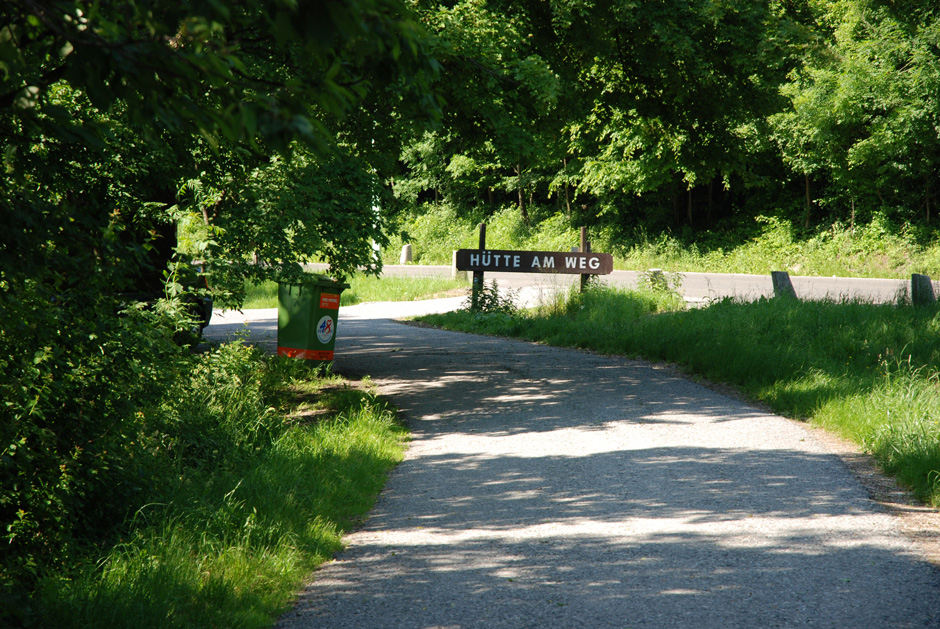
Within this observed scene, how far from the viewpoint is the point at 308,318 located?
368 inches

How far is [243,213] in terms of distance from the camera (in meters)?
7.82

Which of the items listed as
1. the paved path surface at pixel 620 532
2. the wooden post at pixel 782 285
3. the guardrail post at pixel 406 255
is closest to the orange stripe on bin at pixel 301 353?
the paved path surface at pixel 620 532

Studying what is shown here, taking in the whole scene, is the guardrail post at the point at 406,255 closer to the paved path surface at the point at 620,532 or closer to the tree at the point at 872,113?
the tree at the point at 872,113

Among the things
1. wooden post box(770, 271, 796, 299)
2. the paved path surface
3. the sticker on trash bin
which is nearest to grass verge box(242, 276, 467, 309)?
wooden post box(770, 271, 796, 299)

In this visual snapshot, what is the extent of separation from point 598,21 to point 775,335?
4.82m

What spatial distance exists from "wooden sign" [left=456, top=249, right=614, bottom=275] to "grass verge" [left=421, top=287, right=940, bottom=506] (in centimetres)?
91

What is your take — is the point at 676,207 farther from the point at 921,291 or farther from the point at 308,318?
the point at 308,318

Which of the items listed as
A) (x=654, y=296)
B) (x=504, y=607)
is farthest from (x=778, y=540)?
(x=654, y=296)

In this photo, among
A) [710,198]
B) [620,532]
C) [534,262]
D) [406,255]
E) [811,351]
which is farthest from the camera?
[406,255]

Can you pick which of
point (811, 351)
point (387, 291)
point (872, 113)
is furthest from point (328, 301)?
point (872, 113)

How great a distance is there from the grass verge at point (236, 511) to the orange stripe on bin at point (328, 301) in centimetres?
130

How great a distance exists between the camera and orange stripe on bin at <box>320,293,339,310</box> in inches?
368

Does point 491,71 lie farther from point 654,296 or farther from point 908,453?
point 654,296

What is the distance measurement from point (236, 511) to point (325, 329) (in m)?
4.93
